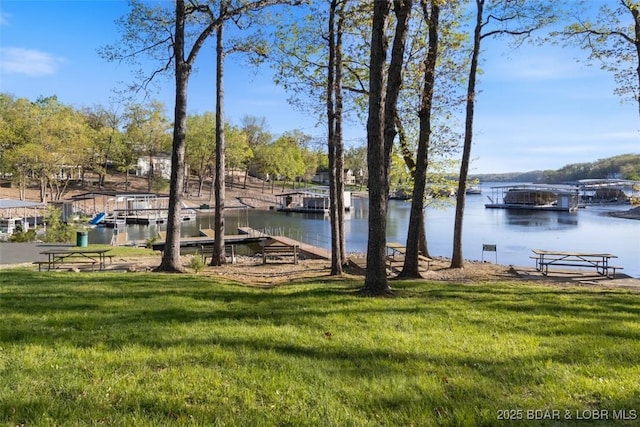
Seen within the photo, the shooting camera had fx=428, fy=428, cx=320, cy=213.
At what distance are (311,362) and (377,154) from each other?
4.58 meters

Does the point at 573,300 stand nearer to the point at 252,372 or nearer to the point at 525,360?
the point at 525,360

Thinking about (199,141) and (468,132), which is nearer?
(468,132)

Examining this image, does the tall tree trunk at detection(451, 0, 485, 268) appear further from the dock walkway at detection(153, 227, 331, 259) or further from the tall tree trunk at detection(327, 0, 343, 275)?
the dock walkway at detection(153, 227, 331, 259)

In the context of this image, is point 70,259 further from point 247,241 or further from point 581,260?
point 581,260

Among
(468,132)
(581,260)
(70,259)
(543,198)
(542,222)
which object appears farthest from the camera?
(543,198)

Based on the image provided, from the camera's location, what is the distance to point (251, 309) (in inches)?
246

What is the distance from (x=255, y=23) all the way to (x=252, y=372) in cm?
1261

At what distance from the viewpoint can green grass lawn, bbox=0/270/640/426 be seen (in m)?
2.91

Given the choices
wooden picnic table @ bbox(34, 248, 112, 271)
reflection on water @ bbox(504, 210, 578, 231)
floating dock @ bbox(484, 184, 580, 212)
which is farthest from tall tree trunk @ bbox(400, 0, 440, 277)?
floating dock @ bbox(484, 184, 580, 212)

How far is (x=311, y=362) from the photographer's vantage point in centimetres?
385

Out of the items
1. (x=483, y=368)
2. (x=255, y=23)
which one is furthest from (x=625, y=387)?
(x=255, y=23)

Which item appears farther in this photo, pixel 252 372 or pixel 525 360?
pixel 525 360

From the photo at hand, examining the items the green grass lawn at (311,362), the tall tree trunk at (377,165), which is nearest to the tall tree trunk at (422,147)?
the tall tree trunk at (377,165)

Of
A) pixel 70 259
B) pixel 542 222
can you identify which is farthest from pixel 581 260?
pixel 542 222
